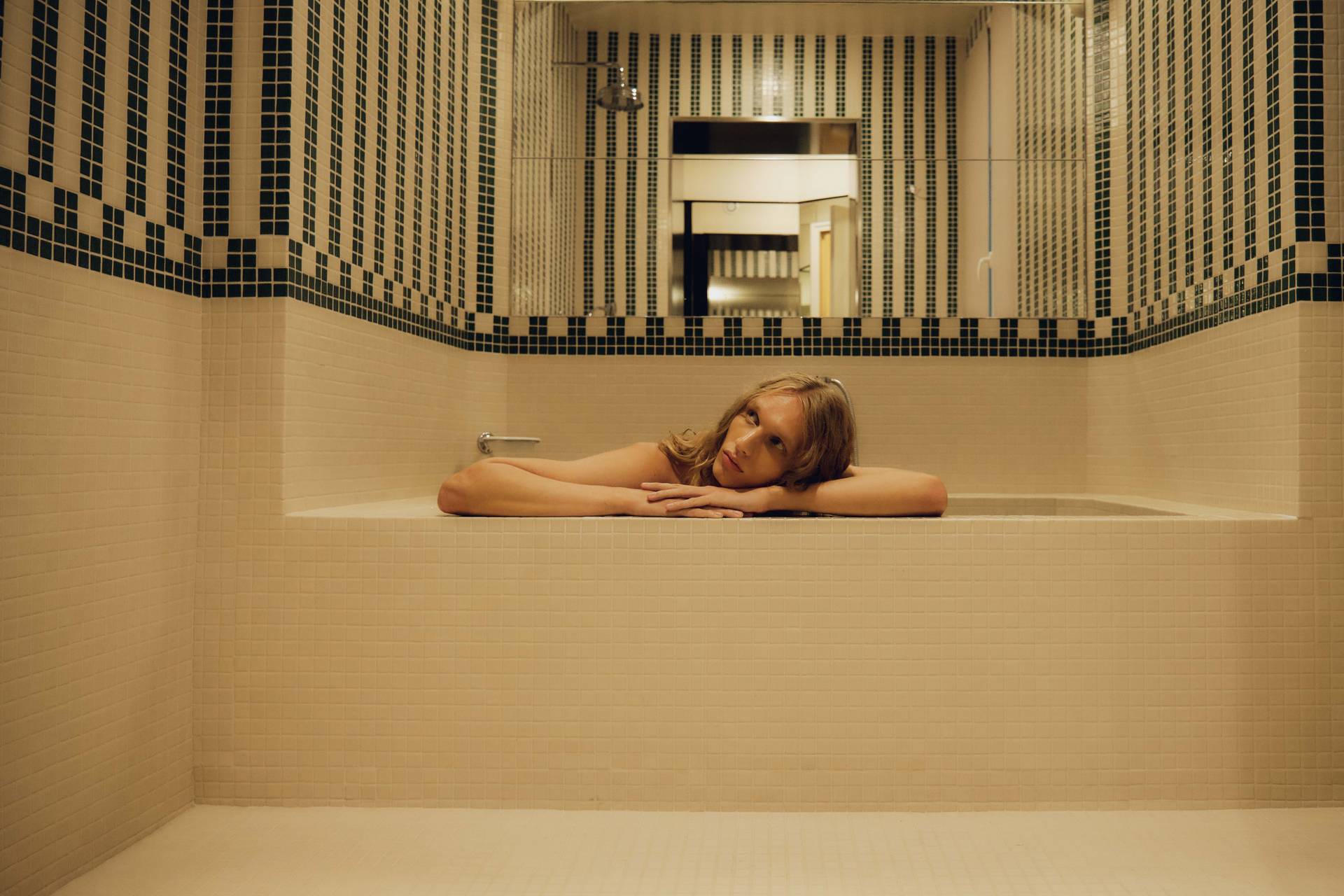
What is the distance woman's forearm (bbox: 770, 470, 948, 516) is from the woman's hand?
0.03 m

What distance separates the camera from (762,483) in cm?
190

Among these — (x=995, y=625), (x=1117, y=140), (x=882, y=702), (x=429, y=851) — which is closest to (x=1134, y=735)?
(x=995, y=625)

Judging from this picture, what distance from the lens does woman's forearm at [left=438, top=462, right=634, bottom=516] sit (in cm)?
181

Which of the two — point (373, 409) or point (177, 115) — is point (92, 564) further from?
point (177, 115)

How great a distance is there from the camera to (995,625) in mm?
1778

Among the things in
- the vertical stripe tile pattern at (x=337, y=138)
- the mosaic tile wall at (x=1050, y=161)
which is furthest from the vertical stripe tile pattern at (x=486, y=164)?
the mosaic tile wall at (x=1050, y=161)

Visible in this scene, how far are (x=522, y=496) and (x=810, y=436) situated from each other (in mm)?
608

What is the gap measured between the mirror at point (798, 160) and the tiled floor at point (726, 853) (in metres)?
1.78

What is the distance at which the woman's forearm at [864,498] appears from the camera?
1834 millimetres

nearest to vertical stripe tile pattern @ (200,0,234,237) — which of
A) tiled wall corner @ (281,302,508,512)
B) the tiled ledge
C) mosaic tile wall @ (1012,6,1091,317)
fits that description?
tiled wall corner @ (281,302,508,512)

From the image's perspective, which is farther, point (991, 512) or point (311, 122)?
point (991, 512)

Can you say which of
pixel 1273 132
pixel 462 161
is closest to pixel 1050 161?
pixel 1273 132

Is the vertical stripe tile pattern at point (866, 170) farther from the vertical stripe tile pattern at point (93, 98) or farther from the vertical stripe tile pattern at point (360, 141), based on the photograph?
the vertical stripe tile pattern at point (93, 98)

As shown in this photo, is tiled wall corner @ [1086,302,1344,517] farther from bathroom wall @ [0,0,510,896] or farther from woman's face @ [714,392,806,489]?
bathroom wall @ [0,0,510,896]
